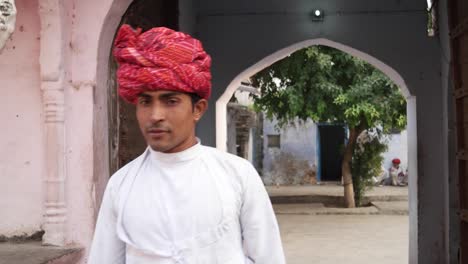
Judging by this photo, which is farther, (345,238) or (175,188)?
(345,238)

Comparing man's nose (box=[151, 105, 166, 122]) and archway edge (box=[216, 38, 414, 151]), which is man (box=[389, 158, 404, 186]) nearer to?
archway edge (box=[216, 38, 414, 151])

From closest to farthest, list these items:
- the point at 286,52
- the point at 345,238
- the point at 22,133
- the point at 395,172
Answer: the point at 22,133
the point at 286,52
the point at 345,238
the point at 395,172

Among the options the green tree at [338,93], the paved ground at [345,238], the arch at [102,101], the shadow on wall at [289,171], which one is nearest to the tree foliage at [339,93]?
the green tree at [338,93]

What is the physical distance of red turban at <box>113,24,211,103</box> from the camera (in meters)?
1.80

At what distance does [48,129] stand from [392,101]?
9.49 m

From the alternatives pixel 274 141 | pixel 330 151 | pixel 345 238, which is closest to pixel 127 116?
pixel 345 238

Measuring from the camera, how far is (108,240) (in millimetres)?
1881

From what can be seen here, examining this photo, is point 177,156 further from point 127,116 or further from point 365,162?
point 365,162

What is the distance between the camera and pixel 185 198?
181 cm

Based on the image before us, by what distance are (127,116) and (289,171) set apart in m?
17.8

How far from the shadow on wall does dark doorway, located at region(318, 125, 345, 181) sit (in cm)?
104

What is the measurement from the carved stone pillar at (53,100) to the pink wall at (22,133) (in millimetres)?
146

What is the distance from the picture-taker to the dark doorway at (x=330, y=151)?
24.0 m

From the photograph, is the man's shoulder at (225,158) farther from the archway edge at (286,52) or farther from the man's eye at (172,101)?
the archway edge at (286,52)
